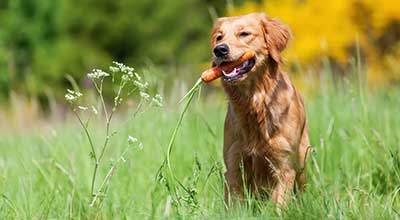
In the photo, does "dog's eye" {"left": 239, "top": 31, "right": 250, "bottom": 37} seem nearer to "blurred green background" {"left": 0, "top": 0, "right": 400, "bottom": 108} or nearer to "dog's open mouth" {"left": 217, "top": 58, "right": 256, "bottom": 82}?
"dog's open mouth" {"left": 217, "top": 58, "right": 256, "bottom": 82}

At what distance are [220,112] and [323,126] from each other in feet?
3.35

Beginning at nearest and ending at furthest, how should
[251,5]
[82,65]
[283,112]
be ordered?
[283,112], [251,5], [82,65]

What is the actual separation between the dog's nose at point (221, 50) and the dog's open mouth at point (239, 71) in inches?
4.9

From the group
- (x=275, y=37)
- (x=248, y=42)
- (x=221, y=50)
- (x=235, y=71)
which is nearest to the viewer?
(x=221, y=50)

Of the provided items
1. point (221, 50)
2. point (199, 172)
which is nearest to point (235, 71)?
point (221, 50)

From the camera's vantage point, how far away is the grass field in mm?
4531

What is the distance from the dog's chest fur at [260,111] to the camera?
549cm

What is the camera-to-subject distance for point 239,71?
5.41 m

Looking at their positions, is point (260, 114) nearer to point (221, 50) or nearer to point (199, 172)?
point (221, 50)

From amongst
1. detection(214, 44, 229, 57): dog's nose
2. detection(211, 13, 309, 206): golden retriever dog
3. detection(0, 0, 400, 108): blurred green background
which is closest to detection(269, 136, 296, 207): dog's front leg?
detection(211, 13, 309, 206): golden retriever dog

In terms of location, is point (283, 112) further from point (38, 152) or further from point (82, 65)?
point (82, 65)

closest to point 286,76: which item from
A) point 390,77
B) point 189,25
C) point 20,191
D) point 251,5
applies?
point 20,191

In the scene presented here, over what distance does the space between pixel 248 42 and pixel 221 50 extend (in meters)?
0.32

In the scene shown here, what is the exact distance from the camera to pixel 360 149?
6102 millimetres
